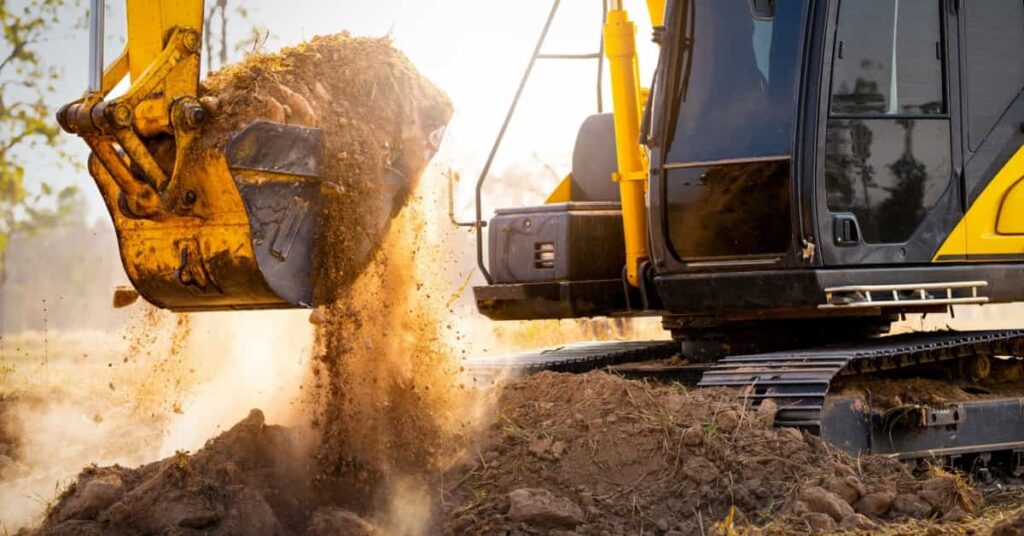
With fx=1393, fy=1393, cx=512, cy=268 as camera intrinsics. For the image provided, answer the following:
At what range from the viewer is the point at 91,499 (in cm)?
567

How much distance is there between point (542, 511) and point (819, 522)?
1.05 metres

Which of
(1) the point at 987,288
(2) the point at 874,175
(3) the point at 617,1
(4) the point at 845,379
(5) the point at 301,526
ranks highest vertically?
Result: (3) the point at 617,1

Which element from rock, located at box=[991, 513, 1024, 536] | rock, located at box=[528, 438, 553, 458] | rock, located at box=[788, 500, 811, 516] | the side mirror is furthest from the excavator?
rock, located at box=[991, 513, 1024, 536]

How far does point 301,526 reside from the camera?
5.68m

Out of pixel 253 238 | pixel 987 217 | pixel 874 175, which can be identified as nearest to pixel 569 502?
pixel 253 238

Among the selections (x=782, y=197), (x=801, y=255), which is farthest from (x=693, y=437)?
(x=782, y=197)

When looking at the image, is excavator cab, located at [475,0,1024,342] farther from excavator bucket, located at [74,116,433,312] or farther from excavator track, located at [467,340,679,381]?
excavator bucket, located at [74,116,433,312]

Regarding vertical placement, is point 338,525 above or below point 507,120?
below

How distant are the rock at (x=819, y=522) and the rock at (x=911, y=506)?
486 millimetres

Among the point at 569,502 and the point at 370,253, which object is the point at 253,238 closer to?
the point at 370,253

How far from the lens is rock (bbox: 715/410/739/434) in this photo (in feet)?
19.2

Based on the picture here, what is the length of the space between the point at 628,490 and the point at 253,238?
1.82 m

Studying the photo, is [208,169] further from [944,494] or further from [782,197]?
[944,494]

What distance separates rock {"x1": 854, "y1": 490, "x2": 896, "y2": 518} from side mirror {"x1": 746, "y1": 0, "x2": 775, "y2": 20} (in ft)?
7.21
